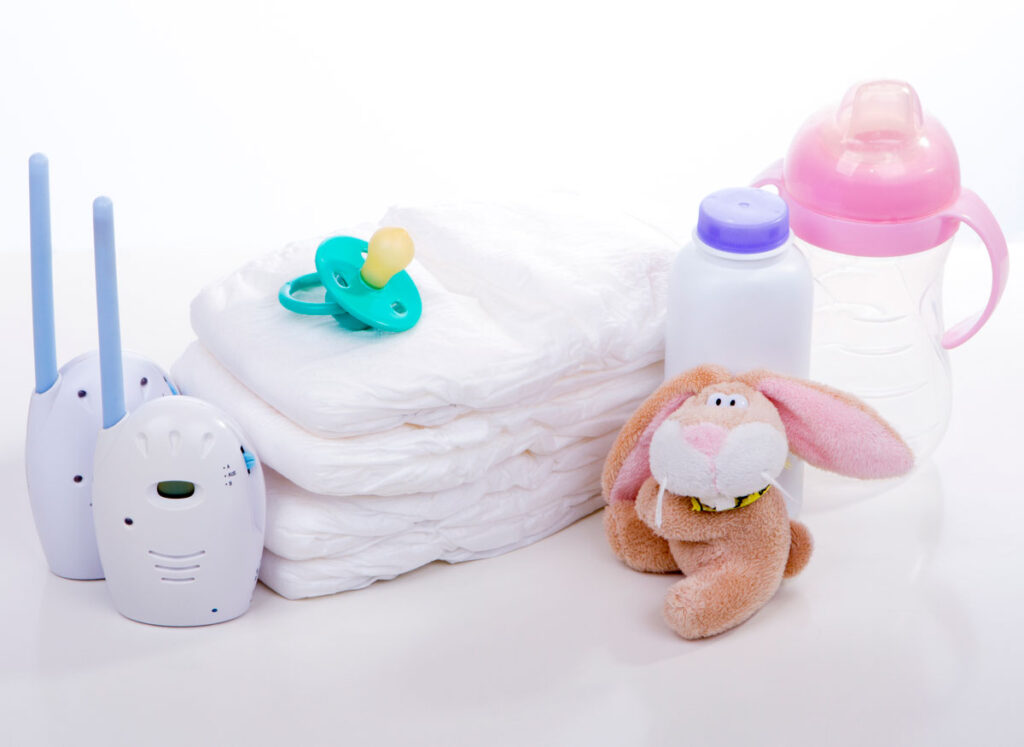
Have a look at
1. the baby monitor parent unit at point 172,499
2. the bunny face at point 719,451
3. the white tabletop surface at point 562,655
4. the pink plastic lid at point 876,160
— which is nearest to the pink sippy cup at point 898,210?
the pink plastic lid at point 876,160

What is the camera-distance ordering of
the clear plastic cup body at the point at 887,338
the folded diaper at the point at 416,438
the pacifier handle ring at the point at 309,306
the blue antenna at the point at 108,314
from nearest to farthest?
the blue antenna at the point at 108,314, the folded diaper at the point at 416,438, the pacifier handle ring at the point at 309,306, the clear plastic cup body at the point at 887,338

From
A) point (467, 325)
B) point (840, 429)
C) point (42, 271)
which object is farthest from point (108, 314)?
point (840, 429)

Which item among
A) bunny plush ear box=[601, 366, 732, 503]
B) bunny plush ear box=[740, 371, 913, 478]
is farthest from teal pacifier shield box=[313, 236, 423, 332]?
bunny plush ear box=[740, 371, 913, 478]

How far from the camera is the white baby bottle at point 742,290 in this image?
4.05 ft

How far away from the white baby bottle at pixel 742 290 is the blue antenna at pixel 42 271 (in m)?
0.54

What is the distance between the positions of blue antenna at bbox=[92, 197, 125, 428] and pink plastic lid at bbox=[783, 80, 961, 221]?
63 cm

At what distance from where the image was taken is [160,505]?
113cm

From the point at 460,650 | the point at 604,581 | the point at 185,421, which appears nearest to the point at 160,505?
the point at 185,421

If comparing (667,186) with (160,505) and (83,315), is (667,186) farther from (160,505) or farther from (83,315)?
(160,505)

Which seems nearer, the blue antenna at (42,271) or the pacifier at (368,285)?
the blue antenna at (42,271)

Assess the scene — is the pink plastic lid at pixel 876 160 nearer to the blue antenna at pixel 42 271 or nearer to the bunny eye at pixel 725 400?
the bunny eye at pixel 725 400

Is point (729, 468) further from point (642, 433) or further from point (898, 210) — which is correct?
point (898, 210)

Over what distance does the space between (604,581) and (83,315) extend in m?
0.83

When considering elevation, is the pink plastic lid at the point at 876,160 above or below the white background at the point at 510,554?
above
